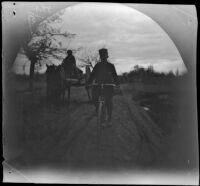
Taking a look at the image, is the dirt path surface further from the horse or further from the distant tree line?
the distant tree line

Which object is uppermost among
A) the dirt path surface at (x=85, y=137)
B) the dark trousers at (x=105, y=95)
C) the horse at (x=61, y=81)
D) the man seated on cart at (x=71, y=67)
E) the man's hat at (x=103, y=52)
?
the man's hat at (x=103, y=52)

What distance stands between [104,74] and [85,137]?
0.68 metres

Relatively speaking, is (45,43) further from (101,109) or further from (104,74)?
(101,109)

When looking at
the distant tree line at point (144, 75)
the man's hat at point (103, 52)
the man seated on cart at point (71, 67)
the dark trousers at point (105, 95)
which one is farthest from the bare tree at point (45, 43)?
the distant tree line at point (144, 75)

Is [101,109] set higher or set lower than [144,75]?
lower

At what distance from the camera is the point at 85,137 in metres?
4.29

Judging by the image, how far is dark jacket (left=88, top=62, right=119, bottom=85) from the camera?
4332 millimetres

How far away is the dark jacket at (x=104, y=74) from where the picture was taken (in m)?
4.33

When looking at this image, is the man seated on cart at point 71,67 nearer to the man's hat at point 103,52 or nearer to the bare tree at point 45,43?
the bare tree at point 45,43

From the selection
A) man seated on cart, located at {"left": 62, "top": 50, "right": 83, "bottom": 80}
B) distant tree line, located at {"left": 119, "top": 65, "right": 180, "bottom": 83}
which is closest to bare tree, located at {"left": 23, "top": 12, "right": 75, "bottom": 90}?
man seated on cart, located at {"left": 62, "top": 50, "right": 83, "bottom": 80}

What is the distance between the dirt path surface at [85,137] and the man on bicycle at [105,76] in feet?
0.32

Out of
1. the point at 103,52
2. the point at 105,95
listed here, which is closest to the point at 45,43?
the point at 103,52

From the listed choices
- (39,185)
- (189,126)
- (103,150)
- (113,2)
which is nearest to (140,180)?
(103,150)

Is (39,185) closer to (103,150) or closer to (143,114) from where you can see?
(103,150)
